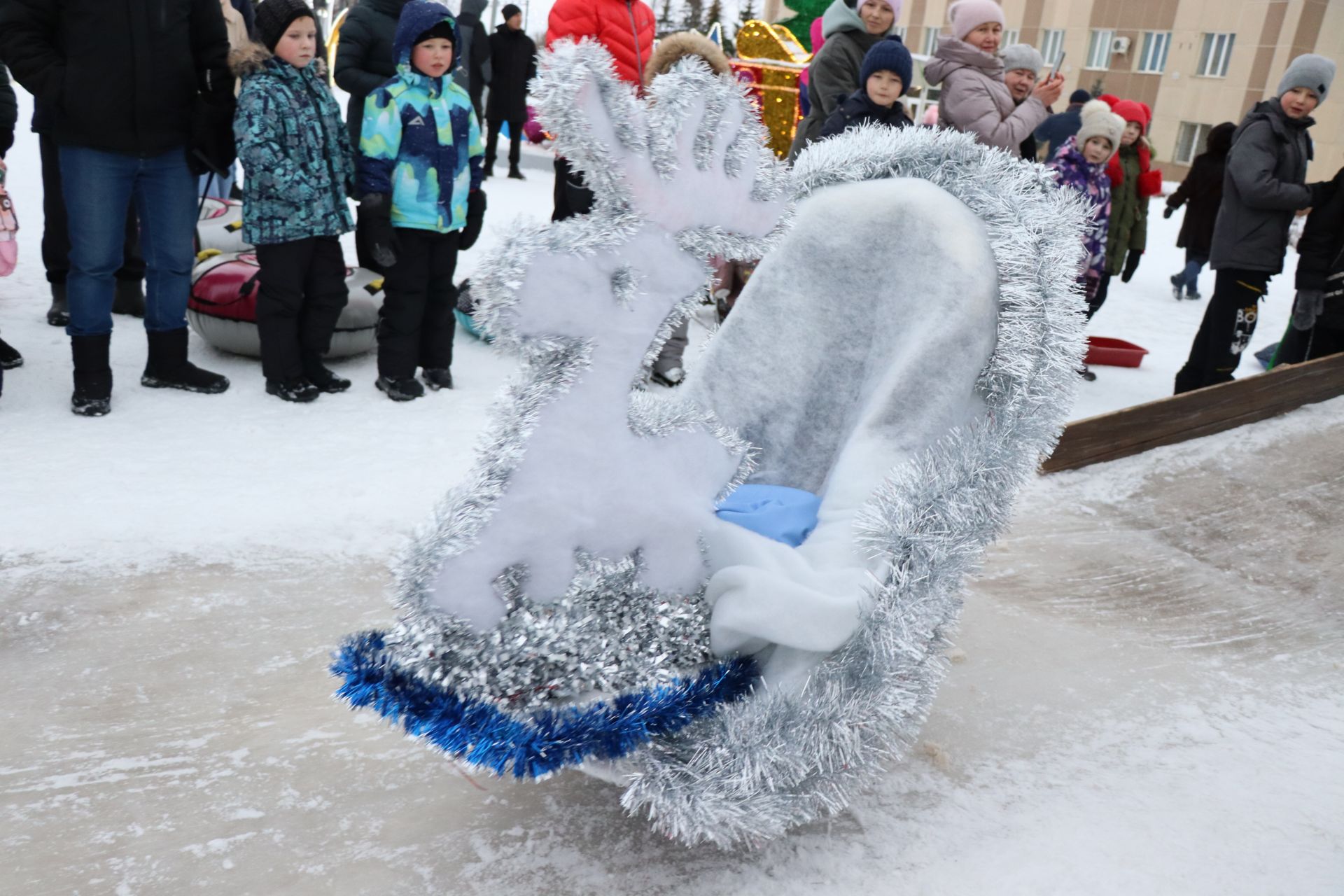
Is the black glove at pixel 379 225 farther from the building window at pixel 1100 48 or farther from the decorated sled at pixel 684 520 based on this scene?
the building window at pixel 1100 48

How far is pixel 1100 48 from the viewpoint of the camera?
20016mm

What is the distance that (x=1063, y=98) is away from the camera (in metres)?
20.0

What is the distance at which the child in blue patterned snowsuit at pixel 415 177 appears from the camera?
11.8 feet

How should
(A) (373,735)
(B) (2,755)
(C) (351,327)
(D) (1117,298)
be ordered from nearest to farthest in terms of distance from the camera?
(B) (2,755), (A) (373,735), (C) (351,327), (D) (1117,298)

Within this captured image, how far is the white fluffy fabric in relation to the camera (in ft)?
5.30

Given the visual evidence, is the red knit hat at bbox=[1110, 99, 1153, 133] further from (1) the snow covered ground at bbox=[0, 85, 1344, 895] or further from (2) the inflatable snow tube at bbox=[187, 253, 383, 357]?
(2) the inflatable snow tube at bbox=[187, 253, 383, 357]

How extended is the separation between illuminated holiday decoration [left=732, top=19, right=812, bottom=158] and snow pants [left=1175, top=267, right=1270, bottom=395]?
102 inches

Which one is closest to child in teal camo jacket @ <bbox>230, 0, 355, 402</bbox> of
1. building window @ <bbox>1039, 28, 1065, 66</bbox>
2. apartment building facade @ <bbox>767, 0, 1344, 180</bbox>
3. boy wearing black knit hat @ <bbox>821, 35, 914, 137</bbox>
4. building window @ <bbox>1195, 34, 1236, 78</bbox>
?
boy wearing black knit hat @ <bbox>821, 35, 914, 137</bbox>

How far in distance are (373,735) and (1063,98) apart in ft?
69.2

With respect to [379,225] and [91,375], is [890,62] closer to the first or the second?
[379,225]

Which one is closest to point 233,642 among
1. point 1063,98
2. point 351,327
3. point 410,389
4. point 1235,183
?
point 410,389

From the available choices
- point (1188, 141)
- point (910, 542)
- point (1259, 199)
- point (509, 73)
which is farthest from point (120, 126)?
point (1188, 141)

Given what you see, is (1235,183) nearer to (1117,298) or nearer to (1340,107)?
(1117,298)

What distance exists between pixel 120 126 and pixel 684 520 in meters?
2.78
